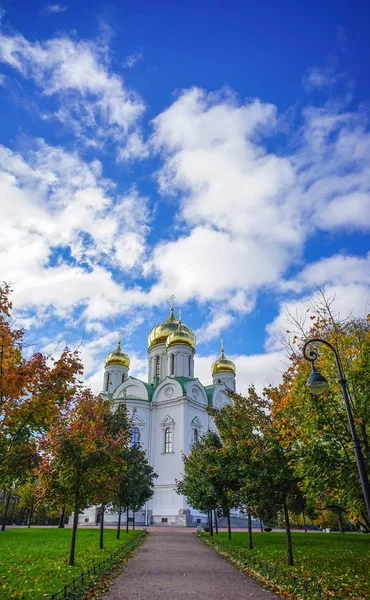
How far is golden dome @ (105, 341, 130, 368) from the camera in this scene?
49091mm

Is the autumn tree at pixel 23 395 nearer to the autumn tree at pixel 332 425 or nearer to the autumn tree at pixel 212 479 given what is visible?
the autumn tree at pixel 332 425

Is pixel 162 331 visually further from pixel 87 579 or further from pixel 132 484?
pixel 87 579

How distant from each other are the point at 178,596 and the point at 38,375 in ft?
19.7

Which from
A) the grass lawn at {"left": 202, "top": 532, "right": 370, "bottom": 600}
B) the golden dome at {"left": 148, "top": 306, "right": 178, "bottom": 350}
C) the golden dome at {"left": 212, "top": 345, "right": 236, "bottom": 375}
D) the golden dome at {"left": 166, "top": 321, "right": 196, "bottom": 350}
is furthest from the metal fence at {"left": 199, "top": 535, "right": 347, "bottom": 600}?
the golden dome at {"left": 212, "top": 345, "right": 236, "bottom": 375}

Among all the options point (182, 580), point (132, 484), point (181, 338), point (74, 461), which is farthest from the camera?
point (181, 338)

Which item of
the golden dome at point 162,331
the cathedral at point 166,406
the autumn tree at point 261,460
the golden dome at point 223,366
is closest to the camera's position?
the autumn tree at point 261,460

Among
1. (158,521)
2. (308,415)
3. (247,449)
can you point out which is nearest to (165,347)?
(158,521)

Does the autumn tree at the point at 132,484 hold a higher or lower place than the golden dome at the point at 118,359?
lower

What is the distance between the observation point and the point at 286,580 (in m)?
10.3

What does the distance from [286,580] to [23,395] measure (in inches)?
312

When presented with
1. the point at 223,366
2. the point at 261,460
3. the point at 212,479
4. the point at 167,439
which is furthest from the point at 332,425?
the point at 223,366

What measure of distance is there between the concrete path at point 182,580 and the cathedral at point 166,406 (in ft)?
68.9

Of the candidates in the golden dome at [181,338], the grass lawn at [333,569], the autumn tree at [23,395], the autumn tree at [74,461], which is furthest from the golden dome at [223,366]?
the autumn tree at [23,395]

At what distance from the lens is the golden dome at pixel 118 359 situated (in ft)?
161
